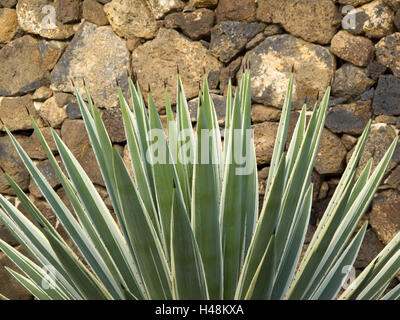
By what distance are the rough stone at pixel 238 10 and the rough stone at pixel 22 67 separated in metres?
0.97

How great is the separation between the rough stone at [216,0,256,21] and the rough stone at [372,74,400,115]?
1.93 ft

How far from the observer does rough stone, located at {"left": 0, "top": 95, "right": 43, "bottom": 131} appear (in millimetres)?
2824

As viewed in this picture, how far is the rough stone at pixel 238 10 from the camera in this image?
7.54 feet

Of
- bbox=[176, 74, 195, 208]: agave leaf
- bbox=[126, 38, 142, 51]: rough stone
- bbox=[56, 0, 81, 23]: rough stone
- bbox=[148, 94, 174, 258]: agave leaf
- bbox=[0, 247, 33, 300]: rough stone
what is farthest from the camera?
bbox=[0, 247, 33, 300]: rough stone

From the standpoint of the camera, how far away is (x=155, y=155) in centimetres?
102

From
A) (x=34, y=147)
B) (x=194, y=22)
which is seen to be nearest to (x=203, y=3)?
(x=194, y=22)

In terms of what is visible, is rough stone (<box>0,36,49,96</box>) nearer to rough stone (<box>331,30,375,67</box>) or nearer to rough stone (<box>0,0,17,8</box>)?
rough stone (<box>0,0,17,8</box>)

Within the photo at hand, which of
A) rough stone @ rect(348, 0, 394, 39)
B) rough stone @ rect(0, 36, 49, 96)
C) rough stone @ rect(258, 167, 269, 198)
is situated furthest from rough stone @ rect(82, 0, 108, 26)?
rough stone @ rect(348, 0, 394, 39)

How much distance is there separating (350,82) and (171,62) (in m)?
0.78

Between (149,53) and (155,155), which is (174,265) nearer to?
(155,155)

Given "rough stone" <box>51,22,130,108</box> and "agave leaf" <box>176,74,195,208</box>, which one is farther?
"rough stone" <box>51,22,130,108</box>

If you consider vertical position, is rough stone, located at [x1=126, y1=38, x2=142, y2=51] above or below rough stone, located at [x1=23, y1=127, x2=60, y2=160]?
above
